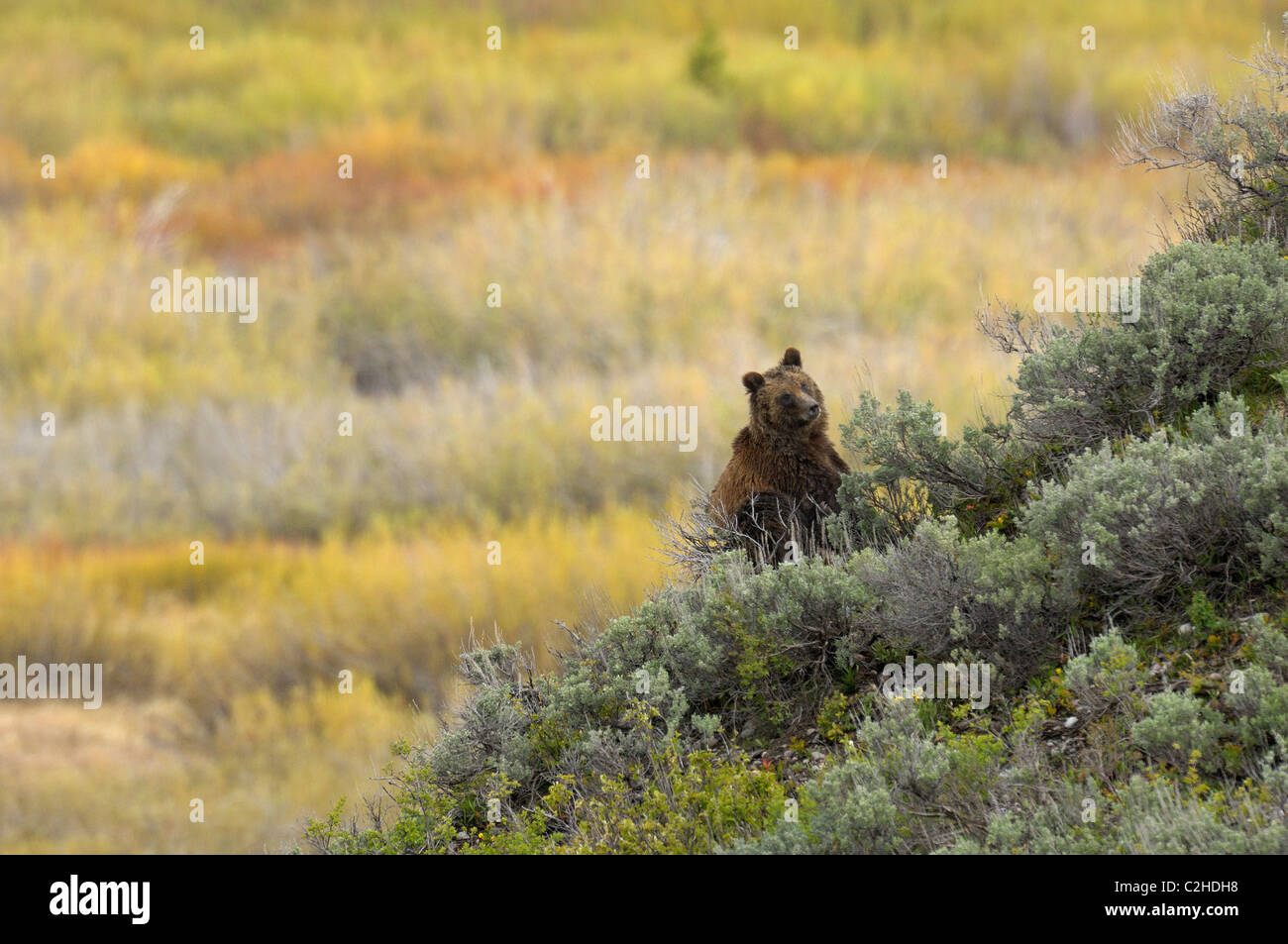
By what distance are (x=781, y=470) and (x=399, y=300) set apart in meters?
25.7

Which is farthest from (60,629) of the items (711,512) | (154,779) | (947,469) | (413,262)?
(947,469)

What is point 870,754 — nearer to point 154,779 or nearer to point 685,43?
point 154,779

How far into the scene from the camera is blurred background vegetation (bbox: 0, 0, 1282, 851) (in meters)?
22.8

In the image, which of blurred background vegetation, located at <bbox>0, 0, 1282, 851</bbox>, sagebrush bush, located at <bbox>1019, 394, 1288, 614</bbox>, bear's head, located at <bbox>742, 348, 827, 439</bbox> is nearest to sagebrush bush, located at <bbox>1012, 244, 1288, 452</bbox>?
sagebrush bush, located at <bbox>1019, 394, 1288, 614</bbox>

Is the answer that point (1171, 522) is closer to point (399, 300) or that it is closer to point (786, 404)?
point (786, 404)

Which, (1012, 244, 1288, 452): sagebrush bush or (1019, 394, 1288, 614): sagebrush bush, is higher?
(1012, 244, 1288, 452): sagebrush bush

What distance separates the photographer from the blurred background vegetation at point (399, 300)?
22.8m

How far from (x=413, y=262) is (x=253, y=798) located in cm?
1624

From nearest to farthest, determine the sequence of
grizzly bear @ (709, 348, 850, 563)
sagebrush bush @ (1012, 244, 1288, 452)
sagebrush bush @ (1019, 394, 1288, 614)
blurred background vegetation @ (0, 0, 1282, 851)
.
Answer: sagebrush bush @ (1019, 394, 1288, 614) → sagebrush bush @ (1012, 244, 1288, 452) → grizzly bear @ (709, 348, 850, 563) → blurred background vegetation @ (0, 0, 1282, 851)

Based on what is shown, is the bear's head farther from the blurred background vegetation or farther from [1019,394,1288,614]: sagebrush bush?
the blurred background vegetation

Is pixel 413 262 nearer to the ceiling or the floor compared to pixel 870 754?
nearer to the ceiling

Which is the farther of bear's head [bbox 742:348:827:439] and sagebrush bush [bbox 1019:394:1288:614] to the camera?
bear's head [bbox 742:348:827:439]
